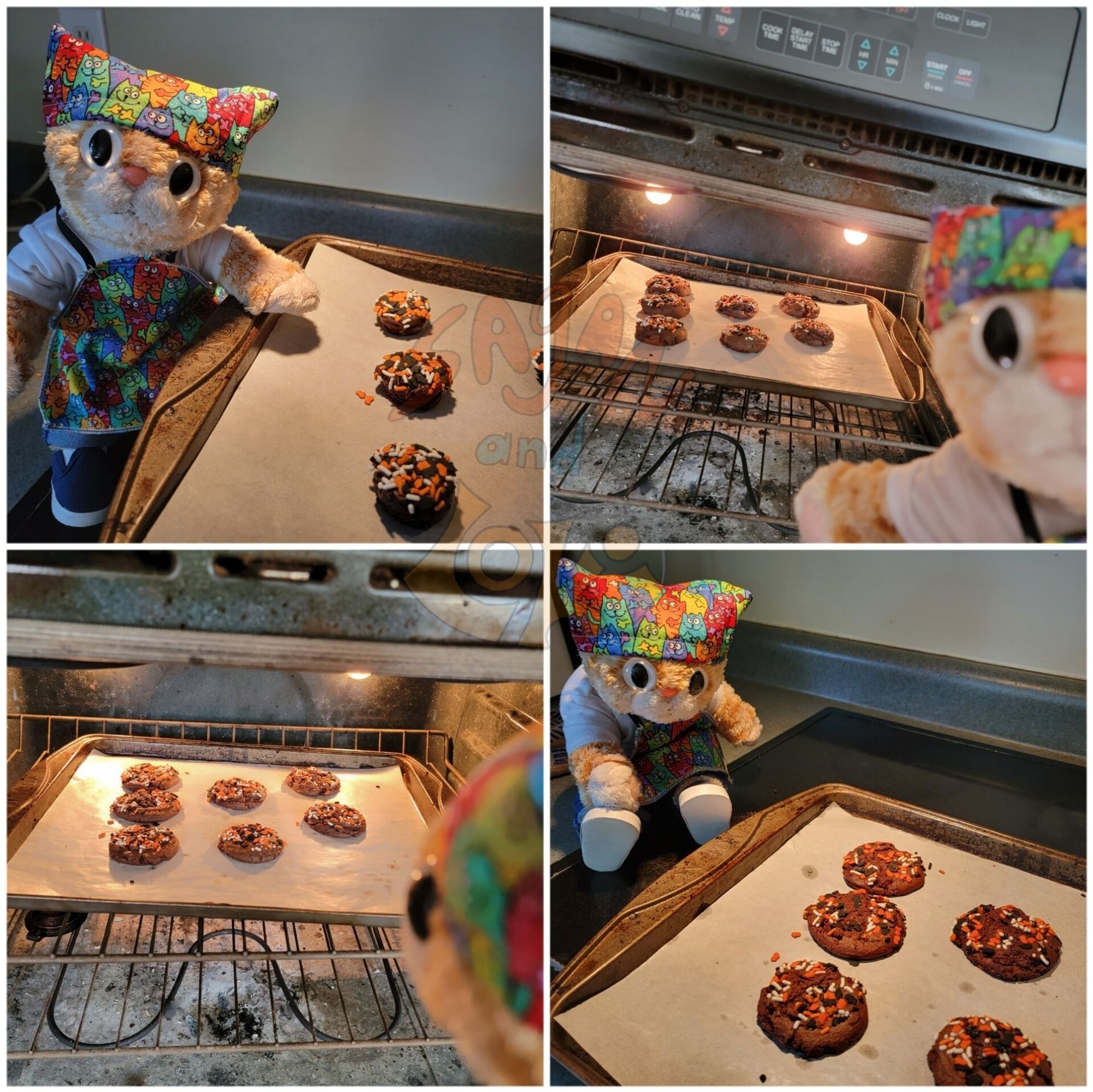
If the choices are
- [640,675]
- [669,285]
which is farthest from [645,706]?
[669,285]

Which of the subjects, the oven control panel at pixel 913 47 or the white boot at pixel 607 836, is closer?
the oven control panel at pixel 913 47

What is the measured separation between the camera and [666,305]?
139cm

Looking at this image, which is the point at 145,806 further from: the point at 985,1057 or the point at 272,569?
the point at 985,1057

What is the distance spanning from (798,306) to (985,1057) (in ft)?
3.65

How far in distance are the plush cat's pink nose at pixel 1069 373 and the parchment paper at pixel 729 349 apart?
0.69m

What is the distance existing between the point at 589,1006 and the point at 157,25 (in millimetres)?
1987

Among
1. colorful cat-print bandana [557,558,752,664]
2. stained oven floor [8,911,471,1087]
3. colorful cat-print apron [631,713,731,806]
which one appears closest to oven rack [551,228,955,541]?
colorful cat-print bandana [557,558,752,664]

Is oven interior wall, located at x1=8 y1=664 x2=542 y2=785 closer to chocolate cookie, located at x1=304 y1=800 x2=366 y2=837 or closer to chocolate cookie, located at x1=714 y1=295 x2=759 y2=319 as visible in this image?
chocolate cookie, located at x1=304 y1=800 x2=366 y2=837

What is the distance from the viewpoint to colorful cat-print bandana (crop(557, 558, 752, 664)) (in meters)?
1.17

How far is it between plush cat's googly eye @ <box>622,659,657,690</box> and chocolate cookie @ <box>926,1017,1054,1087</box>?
583mm

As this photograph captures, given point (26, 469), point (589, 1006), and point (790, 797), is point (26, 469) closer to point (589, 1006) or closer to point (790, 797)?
point (589, 1006)

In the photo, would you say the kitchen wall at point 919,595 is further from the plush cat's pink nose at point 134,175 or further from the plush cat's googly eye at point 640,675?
the plush cat's pink nose at point 134,175

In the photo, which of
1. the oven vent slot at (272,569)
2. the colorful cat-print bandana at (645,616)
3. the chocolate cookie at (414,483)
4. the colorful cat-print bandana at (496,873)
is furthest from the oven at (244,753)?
the colorful cat-print bandana at (496,873)

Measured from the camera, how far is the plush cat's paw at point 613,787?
4.16ft
